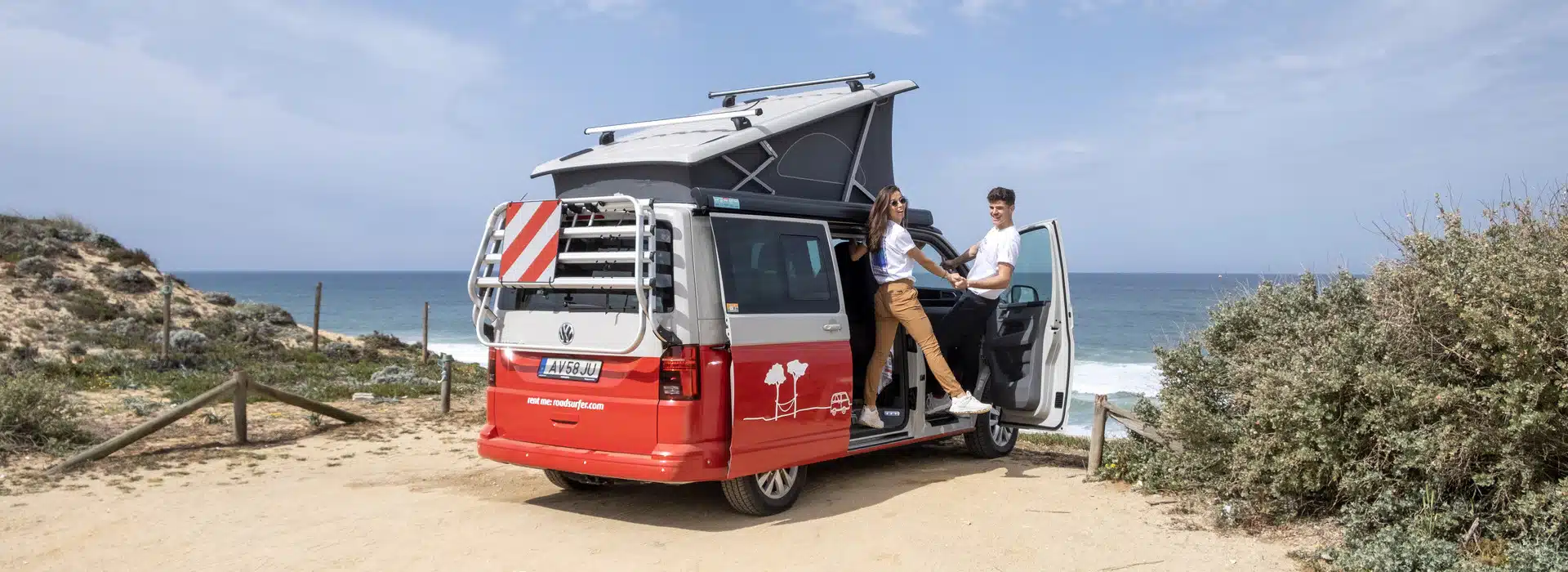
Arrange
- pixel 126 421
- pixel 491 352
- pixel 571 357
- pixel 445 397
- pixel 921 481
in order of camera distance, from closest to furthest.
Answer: pixel 571 357 → pixel 491 352 → pixel 921 481 → pixel 126 421 → pixel 445 397

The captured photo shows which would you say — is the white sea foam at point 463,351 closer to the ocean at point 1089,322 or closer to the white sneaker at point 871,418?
the ocean at point 1089,322

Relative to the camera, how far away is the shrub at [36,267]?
858 inches

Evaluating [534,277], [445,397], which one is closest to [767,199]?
[534,277]

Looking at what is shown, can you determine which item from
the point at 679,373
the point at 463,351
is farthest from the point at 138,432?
the point at 463,351

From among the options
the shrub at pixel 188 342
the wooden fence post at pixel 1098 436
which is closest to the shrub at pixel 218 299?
the shrub at pixel 188 342

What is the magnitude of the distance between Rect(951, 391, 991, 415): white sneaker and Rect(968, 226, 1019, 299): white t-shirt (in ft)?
2.66

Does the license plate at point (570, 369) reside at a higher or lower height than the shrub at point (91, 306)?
higher

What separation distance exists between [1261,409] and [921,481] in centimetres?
249

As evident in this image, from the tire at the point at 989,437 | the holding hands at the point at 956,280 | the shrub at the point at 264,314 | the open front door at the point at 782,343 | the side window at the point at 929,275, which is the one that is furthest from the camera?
the shrub at the point at 264,314

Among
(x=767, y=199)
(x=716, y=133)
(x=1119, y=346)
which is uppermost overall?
(x=716, y=133)

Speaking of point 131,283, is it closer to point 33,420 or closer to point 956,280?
point 33,420

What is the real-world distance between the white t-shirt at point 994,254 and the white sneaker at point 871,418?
48.2 inches

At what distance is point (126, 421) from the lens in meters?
10.0

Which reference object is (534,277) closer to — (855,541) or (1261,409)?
(855,541)
